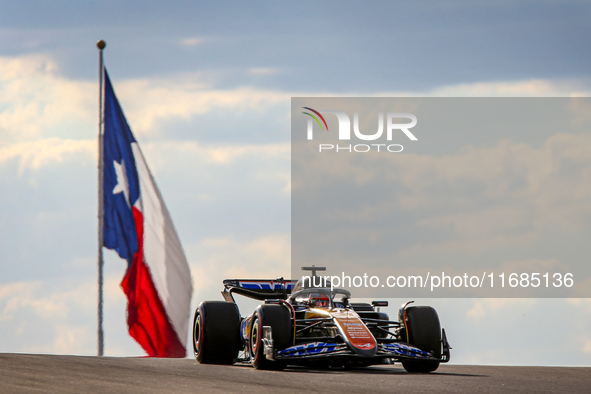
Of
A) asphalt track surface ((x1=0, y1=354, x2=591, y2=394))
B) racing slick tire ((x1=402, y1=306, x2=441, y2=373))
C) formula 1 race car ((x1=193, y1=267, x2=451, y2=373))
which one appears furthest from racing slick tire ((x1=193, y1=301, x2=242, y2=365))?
racing slick tire ((x1=402, y1=306, x2=441, y2=373))

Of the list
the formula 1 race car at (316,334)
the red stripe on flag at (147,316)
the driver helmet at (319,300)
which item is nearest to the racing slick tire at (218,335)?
the formula 1 race car at (316,334)

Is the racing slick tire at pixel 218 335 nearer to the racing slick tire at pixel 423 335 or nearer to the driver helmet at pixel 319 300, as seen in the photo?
the driver helmet at pixel 319 300

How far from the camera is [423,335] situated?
51.4 ft

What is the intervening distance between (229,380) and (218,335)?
4952 millimetres

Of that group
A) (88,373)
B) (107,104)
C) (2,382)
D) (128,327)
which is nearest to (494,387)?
(88,373)

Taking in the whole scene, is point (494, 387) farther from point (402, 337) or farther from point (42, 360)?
point (42, 360)

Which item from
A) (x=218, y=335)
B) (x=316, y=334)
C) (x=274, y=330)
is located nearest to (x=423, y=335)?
(x=316, y=334)

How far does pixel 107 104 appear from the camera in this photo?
2319 centimetres

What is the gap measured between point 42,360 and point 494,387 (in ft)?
23.5

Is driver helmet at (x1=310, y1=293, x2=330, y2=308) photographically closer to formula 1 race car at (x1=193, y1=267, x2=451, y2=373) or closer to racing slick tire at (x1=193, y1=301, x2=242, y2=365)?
formula 1 race car at (x1=193, y1=267, x2=451, y2=373)

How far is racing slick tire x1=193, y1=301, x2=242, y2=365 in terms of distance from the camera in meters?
17.0

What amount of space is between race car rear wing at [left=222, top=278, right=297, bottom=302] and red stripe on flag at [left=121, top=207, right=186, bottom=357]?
2.75 meters

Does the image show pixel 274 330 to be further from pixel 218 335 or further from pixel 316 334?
pixel 218 335

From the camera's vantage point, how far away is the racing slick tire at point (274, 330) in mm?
14695
